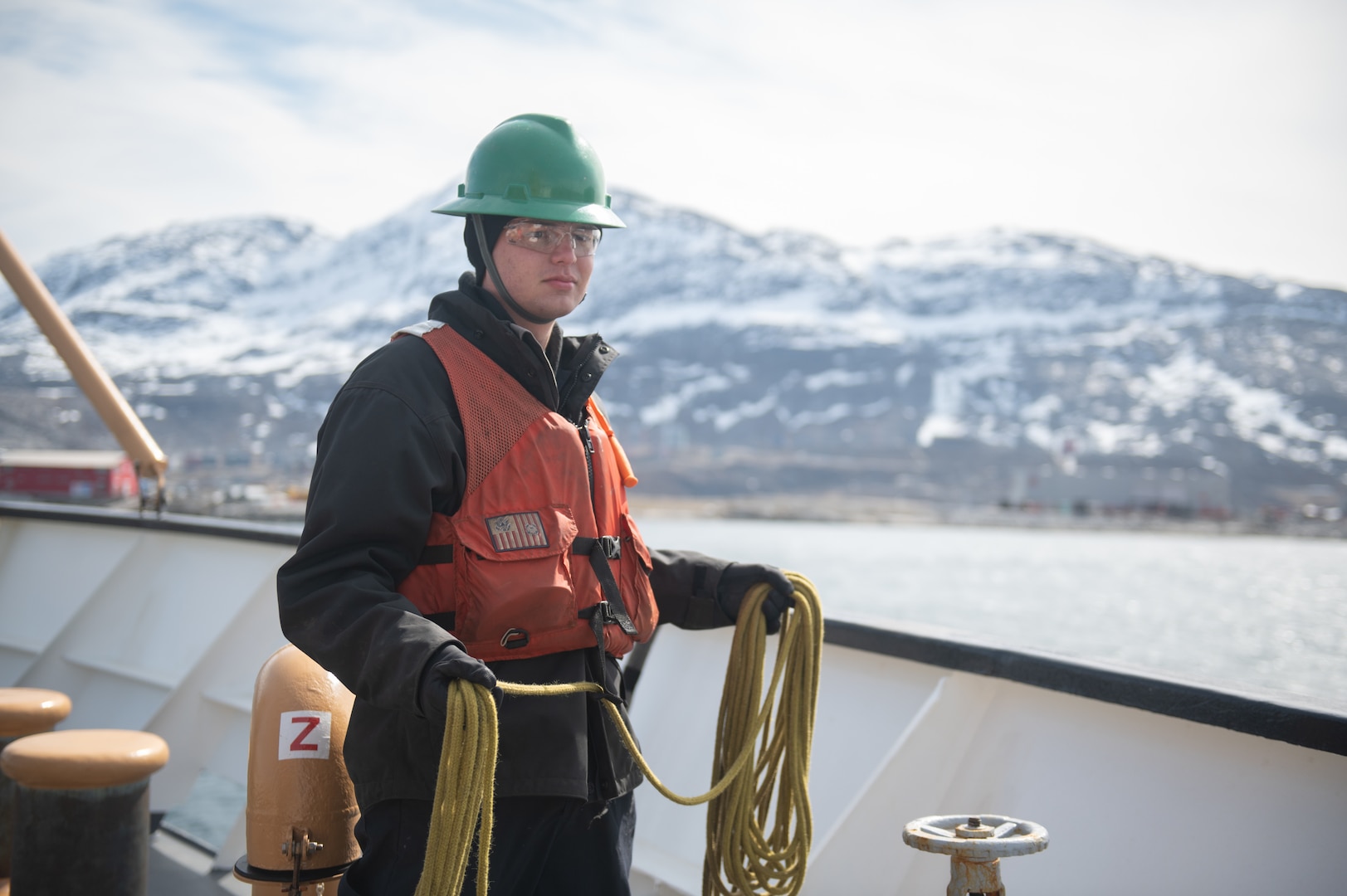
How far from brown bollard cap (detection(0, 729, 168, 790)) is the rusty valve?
1686 mm

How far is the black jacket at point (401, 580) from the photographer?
5.34 ft

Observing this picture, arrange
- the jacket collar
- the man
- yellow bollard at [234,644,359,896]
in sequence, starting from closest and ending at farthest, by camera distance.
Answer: the man
the jacket collar
yellow bollard at [234,644,359,896]

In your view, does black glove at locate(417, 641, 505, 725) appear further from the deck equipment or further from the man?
the deck equipment

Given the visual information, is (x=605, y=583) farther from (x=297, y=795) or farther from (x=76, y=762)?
(x=76, y=762)

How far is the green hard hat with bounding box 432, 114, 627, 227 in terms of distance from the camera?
6.34ft

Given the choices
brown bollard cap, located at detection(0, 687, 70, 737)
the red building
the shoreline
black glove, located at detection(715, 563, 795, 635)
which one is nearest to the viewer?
black glove, located at detection(715, 563, 795, 635)

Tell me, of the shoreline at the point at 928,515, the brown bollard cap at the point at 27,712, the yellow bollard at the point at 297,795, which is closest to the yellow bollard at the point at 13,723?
the brown bollard cap at the point at 27,712

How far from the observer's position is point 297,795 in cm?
216

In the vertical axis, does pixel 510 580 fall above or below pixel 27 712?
above

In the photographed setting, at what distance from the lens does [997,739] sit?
259 centimetres

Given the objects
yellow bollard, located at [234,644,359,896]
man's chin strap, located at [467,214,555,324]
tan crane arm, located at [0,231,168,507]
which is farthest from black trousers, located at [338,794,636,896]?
tan crane arm, located at [0,231,168,507]

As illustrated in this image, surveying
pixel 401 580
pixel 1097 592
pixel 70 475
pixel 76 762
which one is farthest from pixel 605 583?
pixel 1097 592

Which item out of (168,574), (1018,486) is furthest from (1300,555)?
(168,574)

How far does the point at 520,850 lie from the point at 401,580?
0.45 meters
